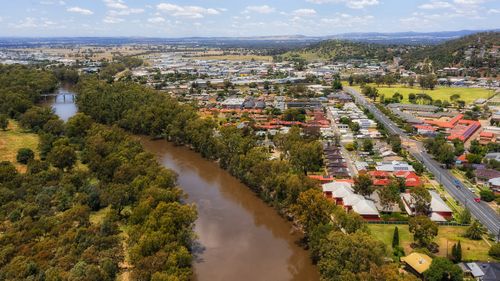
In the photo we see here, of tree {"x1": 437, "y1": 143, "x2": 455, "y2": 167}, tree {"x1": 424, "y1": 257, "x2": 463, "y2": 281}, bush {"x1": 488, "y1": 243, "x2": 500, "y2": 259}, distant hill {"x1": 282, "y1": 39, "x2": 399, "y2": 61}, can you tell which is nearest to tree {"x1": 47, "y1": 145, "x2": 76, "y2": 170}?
tree {"x1": 424, "y1": 257, "x2": 463, "y2": 281}

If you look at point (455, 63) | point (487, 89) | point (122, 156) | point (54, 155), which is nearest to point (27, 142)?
point (54, 155)

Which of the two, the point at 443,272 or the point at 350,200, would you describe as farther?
the point at 350,200

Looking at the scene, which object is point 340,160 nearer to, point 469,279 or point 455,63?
point 469,279

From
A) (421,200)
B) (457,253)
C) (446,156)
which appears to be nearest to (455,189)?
(446,156)

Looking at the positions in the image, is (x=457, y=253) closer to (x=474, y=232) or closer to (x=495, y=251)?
(x=495, y=251)

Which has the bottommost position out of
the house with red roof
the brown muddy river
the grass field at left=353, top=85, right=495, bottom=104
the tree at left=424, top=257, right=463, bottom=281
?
the brown muddy river

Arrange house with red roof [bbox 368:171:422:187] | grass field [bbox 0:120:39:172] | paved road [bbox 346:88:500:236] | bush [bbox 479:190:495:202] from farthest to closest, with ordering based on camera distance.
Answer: grass field [bbox 0:120:39:172]
house with red roof [bbox 368:171:422:187]
bush [bbox 479:190:495:202]
paved road [bbox 346:88:500:236]

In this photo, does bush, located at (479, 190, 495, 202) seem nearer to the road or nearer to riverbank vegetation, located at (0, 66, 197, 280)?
the road
